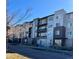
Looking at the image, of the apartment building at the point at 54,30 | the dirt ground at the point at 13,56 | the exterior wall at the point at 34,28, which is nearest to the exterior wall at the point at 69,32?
the apartment building at the point at 54,30

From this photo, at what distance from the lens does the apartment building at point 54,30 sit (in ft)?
6.32

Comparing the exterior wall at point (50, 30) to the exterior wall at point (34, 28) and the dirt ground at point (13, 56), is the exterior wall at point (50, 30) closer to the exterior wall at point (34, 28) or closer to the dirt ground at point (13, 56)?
the exterior wall at point (34, 28)

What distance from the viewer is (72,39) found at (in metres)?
1.94

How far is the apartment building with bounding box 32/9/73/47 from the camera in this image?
193cm

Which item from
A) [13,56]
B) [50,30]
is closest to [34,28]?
[50,30]

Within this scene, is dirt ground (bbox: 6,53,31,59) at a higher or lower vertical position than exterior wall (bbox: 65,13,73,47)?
lower

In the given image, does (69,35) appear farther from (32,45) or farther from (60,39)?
(32,45)

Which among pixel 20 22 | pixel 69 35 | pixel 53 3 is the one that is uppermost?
pixel 53 3

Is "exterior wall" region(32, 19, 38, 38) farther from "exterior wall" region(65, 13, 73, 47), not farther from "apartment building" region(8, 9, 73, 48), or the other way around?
"exterior wall" region(65, 13, 73, 47)

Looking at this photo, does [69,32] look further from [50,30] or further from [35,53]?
[35,53]

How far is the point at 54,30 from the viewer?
1.94 m

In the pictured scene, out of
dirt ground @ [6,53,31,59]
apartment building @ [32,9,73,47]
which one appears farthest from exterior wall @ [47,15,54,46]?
dirt ground @ [6,53,31,59]
